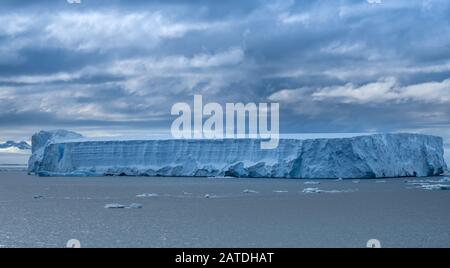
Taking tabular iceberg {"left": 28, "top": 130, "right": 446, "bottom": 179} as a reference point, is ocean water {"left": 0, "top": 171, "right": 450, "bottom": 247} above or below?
below

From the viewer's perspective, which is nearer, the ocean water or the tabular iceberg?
the ocean water

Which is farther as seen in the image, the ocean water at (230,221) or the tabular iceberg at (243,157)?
the tabular iceberg at (243,157)

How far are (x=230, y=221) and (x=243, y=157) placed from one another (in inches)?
924

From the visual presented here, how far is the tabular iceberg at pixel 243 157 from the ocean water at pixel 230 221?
457 inches

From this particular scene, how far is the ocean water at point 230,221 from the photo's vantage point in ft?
40.2

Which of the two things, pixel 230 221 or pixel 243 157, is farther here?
pixel 243 157

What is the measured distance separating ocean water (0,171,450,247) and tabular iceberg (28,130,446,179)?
11.6 metres

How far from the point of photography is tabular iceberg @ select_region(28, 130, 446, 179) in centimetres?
3547

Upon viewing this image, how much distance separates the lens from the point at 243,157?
38.9 meters

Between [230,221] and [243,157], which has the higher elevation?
[243,157]

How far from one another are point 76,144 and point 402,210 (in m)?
28.3

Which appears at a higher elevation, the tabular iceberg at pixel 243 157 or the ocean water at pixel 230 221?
the tabular iceberg at pixel 243 157
